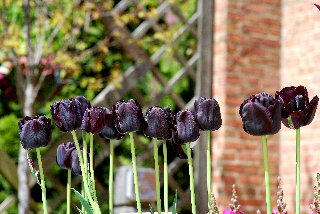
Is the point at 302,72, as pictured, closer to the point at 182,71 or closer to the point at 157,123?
the point at 182,71

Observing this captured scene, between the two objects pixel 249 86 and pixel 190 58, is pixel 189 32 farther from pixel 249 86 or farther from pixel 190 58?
pixel 249 86

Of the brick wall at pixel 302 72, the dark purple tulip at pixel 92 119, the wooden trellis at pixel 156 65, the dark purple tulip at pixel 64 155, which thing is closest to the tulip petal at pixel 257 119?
the dark purple tulip at pixel 92 119

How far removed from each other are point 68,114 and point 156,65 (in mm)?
3774

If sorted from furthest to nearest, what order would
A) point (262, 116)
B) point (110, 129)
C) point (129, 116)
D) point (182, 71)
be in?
point (182, 71), point (110, 129), point (129, 116), point (262, 116)

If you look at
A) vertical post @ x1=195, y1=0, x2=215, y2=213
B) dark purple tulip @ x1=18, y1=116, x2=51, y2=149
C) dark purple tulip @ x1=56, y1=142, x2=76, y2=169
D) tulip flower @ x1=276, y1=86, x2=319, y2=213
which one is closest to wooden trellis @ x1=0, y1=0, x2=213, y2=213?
vertical post @ x1=195, y1=0, x2=215, y2=213

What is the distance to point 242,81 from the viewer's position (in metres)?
4.84

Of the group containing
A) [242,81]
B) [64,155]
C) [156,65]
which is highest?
[156,65]

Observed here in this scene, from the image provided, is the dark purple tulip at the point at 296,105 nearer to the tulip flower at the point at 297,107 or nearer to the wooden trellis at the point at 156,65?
the tulip flower at the point at 297,107

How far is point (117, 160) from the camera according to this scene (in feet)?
14.7

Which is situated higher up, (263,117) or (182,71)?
(182,71)

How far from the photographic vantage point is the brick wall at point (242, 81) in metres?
4.70

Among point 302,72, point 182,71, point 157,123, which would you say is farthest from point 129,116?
point 302,72

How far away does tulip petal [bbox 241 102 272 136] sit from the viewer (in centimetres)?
102

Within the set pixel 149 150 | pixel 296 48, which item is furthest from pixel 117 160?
pixel 296 48
